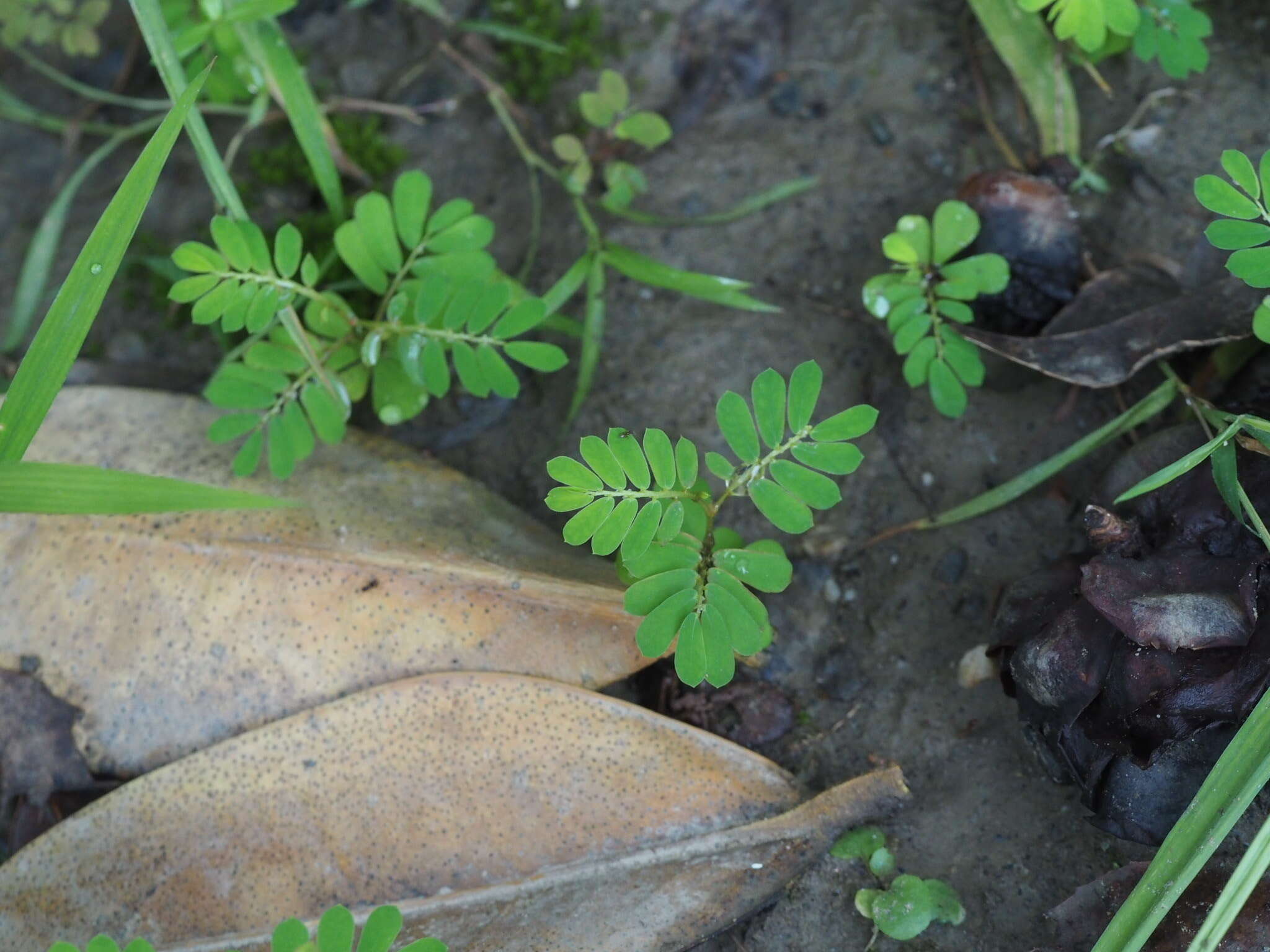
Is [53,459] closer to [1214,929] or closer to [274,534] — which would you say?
[274,534]

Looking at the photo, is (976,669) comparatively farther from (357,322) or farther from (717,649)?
(357,322)

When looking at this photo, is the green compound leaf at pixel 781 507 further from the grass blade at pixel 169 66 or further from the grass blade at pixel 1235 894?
the grass blade at pixel 169 66

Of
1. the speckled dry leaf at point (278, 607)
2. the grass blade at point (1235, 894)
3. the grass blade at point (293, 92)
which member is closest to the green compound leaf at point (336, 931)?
the speckled dry leaf at point (278, 607)

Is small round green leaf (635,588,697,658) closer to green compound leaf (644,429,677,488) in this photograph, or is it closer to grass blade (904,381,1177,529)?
green compound leaf (644,429,677,488)

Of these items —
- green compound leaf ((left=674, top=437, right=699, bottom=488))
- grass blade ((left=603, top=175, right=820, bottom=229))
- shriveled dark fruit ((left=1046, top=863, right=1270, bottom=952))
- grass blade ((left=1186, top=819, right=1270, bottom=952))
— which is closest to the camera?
grass blade ((left=1186, top=819, right=1270, bottom=952))

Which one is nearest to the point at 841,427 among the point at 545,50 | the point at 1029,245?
the point at 1029,245

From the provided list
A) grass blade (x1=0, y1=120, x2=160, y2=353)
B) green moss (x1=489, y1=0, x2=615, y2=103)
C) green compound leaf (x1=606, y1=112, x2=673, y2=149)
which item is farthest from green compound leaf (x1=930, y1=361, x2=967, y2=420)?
grass blade (x1=0, y1=120, x2=160, y2=353)

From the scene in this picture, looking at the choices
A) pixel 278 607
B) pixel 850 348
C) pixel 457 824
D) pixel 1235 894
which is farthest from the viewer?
pixel 850 348
